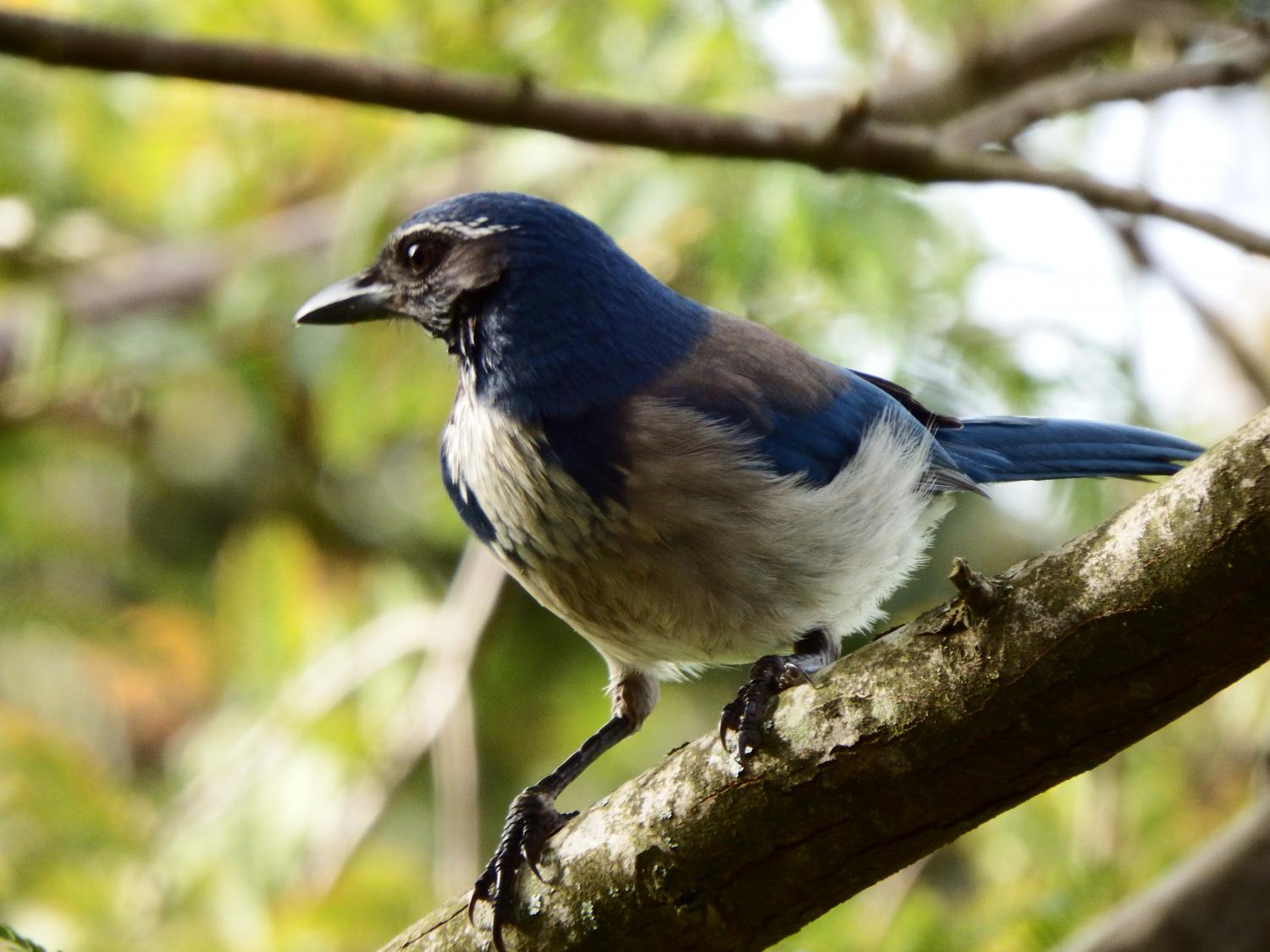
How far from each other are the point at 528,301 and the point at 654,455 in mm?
681

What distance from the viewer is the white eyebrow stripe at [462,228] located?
3979 millimetres

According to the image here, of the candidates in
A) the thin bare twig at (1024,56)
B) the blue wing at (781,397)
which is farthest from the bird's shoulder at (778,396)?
the thin bare twig at (1024,56)

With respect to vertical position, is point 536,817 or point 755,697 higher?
point 755,697

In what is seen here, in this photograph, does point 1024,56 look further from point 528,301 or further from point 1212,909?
point 1212,909

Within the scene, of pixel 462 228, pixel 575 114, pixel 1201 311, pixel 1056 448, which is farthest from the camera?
pixel 1201 311

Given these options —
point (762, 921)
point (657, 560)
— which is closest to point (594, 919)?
point (762, 921)

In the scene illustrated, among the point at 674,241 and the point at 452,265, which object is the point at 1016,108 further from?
the point at 452,265

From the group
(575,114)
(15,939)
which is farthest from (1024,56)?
(15,939)

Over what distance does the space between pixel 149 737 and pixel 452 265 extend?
4905mm

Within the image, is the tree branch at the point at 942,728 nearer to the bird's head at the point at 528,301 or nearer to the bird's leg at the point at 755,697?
the bird's leg at the point at 755,697

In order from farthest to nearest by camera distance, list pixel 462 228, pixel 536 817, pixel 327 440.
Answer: pixel 327 440, pixel 462 228, pixel 536 817

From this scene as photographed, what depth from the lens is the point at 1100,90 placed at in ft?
13.7

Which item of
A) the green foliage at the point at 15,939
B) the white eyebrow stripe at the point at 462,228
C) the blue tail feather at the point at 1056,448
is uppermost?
the blue tail feather at the point at 1056,448

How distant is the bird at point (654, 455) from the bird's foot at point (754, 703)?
4 cm
